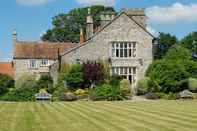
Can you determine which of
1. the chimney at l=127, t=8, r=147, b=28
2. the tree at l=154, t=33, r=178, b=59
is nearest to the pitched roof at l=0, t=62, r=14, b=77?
the tree at l=154, t=33, r=178, b=59

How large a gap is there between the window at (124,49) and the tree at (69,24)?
38.0 metres

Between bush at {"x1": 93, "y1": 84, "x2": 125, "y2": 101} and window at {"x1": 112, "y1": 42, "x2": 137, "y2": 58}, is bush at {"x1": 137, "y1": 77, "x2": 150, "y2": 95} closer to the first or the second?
window at {"x1": 112, "y1": 42, "x2": 137, "y2": 58}

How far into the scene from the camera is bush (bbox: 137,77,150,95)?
4856cm

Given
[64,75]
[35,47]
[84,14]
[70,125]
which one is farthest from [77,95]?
[84,14]

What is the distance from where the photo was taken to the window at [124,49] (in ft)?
174

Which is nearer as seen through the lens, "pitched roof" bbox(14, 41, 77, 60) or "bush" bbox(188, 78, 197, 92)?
"bush" bbox(188, 78, 197, 92)

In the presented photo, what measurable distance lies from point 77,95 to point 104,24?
508 inches

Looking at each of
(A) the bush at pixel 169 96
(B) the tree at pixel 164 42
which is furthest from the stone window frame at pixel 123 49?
(B) the tree at pixel 164 42

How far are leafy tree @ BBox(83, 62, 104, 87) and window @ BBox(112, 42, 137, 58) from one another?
10.1 feet

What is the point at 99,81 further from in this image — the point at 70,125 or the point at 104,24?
the point at 70,125

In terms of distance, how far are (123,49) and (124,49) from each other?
145 mm

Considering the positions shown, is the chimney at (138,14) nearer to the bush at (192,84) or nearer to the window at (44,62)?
the bush at (192,84)

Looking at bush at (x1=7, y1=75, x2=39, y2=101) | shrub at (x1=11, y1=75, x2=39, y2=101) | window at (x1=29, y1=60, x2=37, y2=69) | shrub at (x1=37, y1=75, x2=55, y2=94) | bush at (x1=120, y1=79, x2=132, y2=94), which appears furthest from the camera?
window at (x1=29, y1=60, x2=37, y2=69)

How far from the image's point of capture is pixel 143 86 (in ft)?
159
